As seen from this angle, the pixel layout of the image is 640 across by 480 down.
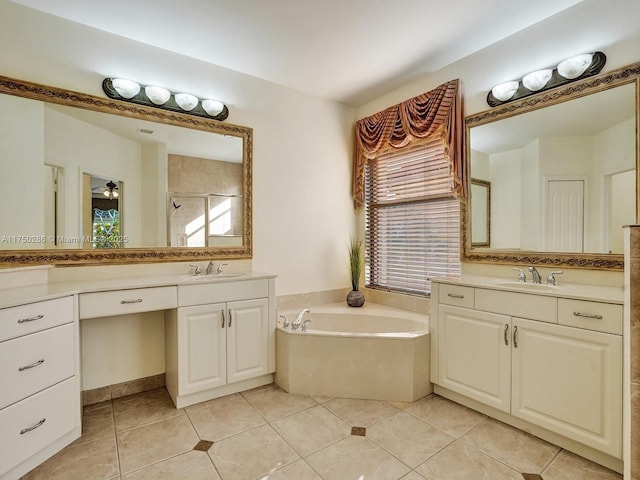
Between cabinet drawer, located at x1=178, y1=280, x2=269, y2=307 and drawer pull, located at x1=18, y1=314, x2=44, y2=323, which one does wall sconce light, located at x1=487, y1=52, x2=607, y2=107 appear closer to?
cabinet drawer, located at x1=178, y1=280, x2=269, y2=307

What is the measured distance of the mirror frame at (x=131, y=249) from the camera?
80.1 inches

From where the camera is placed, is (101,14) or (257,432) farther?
(101,14)

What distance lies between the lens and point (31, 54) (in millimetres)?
2066

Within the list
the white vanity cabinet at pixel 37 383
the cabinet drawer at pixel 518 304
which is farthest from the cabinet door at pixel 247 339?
the cabinet drawer at pixel 518 304

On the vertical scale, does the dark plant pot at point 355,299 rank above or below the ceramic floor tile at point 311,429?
above

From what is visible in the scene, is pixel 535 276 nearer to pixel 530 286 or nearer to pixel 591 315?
pixel 530 286

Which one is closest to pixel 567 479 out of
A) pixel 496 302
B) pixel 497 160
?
pixel 496 302

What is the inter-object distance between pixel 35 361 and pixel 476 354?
244 cm

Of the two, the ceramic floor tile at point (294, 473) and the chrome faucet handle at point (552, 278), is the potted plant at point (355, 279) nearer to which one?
the chrome faucet handle at point (552, 278)

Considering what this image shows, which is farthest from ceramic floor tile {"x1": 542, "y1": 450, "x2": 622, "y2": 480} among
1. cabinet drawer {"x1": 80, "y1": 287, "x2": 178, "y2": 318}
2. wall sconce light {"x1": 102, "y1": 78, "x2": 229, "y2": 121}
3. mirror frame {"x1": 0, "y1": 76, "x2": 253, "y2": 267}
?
wall sconce light {"x1": 102, "y1": 78, "x2": 229, "y2": 121}

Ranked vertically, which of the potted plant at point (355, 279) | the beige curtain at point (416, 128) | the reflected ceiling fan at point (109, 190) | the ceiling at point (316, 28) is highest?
the ceiling at point (316, 28)

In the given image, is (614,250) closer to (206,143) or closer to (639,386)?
(639,386)

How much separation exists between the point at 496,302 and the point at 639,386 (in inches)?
29.5

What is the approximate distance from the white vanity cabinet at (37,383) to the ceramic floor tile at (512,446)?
7.18 feet
